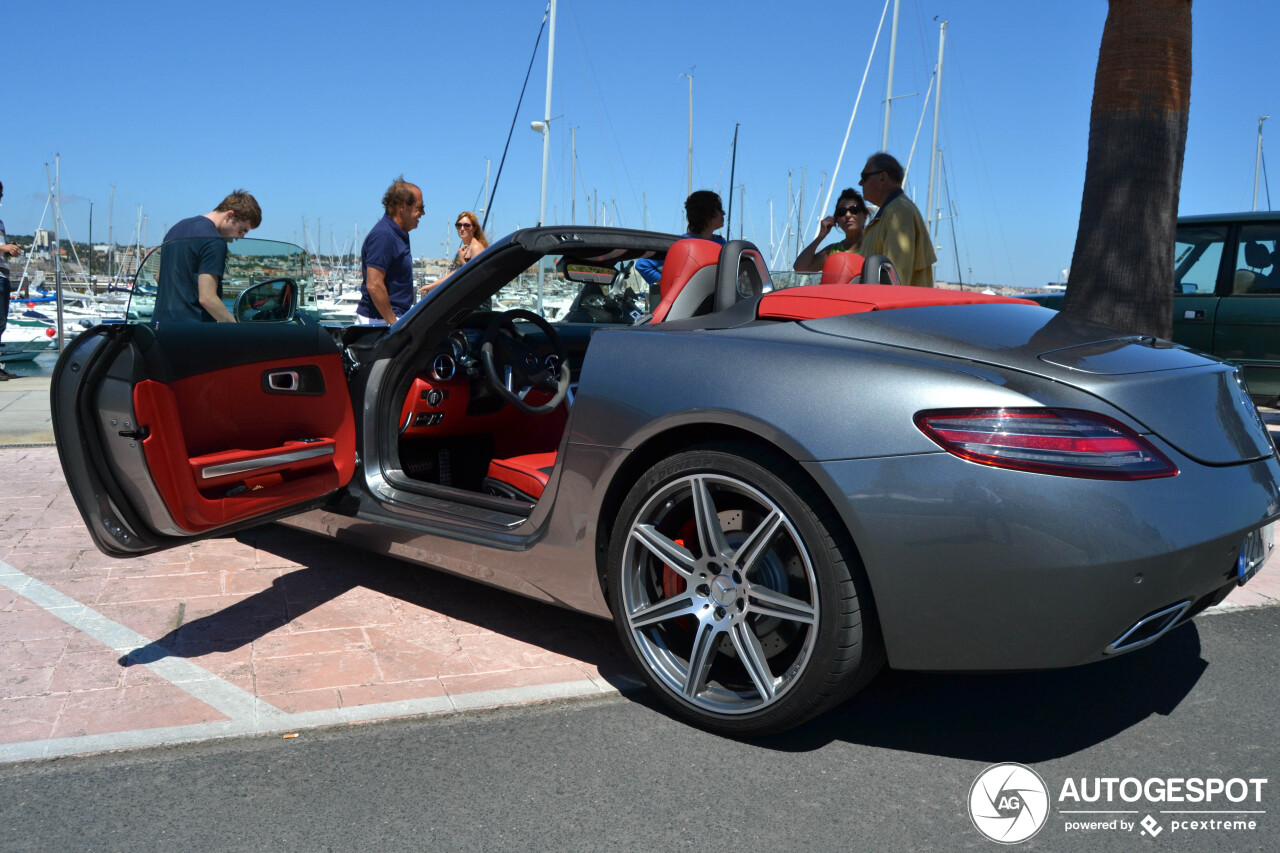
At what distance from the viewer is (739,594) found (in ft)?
8.43

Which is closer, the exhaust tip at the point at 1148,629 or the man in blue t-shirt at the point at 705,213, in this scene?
the exhaust tip at the point at 1148,629

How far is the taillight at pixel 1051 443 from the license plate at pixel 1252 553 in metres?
0.38

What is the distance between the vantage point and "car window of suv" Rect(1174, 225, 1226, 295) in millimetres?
7672

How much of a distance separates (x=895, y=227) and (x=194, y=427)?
10.9 ft

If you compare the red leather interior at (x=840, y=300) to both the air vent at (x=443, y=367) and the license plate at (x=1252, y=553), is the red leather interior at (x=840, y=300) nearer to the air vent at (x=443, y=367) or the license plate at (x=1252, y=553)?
the license plate at (x=1252, y=553)

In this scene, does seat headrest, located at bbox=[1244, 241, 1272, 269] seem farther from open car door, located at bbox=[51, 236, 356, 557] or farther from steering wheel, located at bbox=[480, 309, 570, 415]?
open car door, located at bbox=[51, 236, 356, 557]

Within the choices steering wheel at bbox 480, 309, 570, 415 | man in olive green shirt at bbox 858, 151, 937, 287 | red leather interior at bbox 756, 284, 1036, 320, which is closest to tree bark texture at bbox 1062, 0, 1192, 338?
man in olive green shirt at bbox 858, 151, 937, 287

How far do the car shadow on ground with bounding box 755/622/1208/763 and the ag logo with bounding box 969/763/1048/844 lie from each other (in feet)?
0.30

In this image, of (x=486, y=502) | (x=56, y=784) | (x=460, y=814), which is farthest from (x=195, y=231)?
(x=460, y=814)

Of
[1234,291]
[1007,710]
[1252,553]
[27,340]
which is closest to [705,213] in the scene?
[1007,710]

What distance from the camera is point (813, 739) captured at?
2676 millimetres

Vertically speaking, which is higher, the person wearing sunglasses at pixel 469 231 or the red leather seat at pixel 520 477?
the person wearing sunglasses at pixel 469 231
